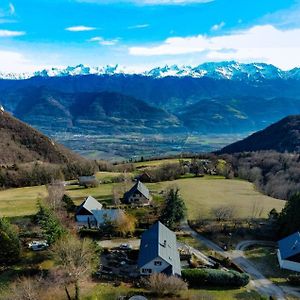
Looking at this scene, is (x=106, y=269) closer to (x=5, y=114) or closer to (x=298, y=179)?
(x=298, y=179)

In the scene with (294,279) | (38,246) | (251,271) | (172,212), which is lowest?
(251,271)

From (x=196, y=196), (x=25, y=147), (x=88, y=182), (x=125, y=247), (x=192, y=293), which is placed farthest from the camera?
(x=25, y=147)

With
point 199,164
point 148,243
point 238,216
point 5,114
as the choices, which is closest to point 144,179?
point 199,164

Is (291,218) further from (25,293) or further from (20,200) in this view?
(20,200)

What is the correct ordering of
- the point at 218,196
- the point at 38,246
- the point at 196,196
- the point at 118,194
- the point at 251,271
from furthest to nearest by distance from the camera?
the point at 218,196 < the point at 196,196 < the point at 118,194 < the point at 38,246 < the point at 251,271

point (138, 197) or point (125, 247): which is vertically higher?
point (138, 197)

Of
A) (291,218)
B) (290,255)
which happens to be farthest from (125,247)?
(291,218)

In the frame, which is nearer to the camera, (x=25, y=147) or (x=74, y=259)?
(x=74, y=259)
